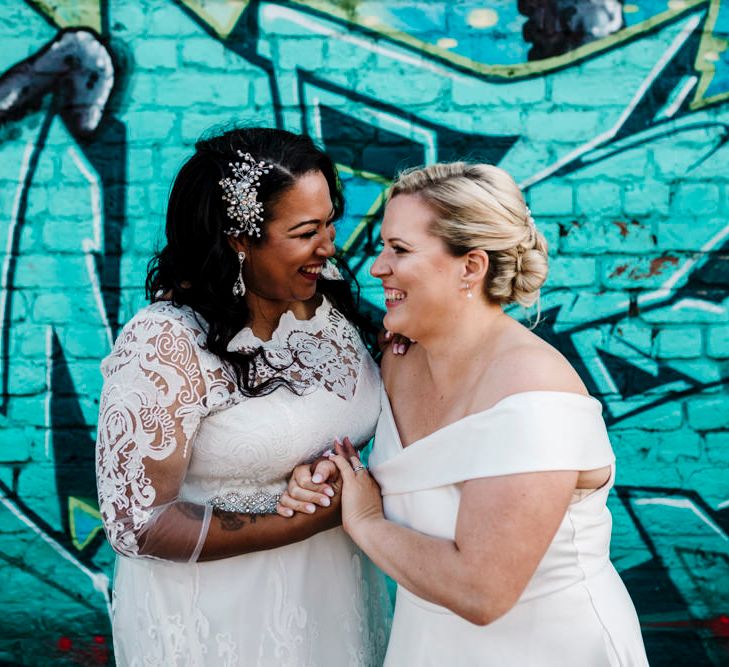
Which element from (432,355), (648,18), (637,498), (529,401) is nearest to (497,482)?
(529,401)

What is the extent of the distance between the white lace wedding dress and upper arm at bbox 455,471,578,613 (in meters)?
0.54

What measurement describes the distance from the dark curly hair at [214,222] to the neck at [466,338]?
0.39m

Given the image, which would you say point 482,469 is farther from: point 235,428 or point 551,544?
point 235,428

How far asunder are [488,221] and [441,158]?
1.73m

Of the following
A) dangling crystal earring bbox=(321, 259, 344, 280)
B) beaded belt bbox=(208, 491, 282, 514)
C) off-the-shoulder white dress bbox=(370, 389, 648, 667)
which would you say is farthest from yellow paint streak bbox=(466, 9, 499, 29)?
beaded belt bbox=(208, 491, 282, 514)

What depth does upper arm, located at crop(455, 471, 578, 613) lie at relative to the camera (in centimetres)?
173

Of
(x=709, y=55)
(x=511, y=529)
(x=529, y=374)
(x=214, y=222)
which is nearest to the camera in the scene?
(x=511, y=529)

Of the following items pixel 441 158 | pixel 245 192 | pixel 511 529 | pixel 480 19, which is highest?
pixel 480 19

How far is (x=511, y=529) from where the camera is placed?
172 centimetres

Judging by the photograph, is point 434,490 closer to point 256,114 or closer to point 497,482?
point 497,482

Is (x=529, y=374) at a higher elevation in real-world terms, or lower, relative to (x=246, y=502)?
higher

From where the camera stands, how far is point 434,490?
1.94m

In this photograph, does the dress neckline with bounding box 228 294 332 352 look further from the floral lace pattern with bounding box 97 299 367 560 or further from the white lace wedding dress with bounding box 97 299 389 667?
the floral lace pattern with bounding box 97 299 367 560

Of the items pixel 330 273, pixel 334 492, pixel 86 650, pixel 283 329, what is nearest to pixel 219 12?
pixel 330 273
